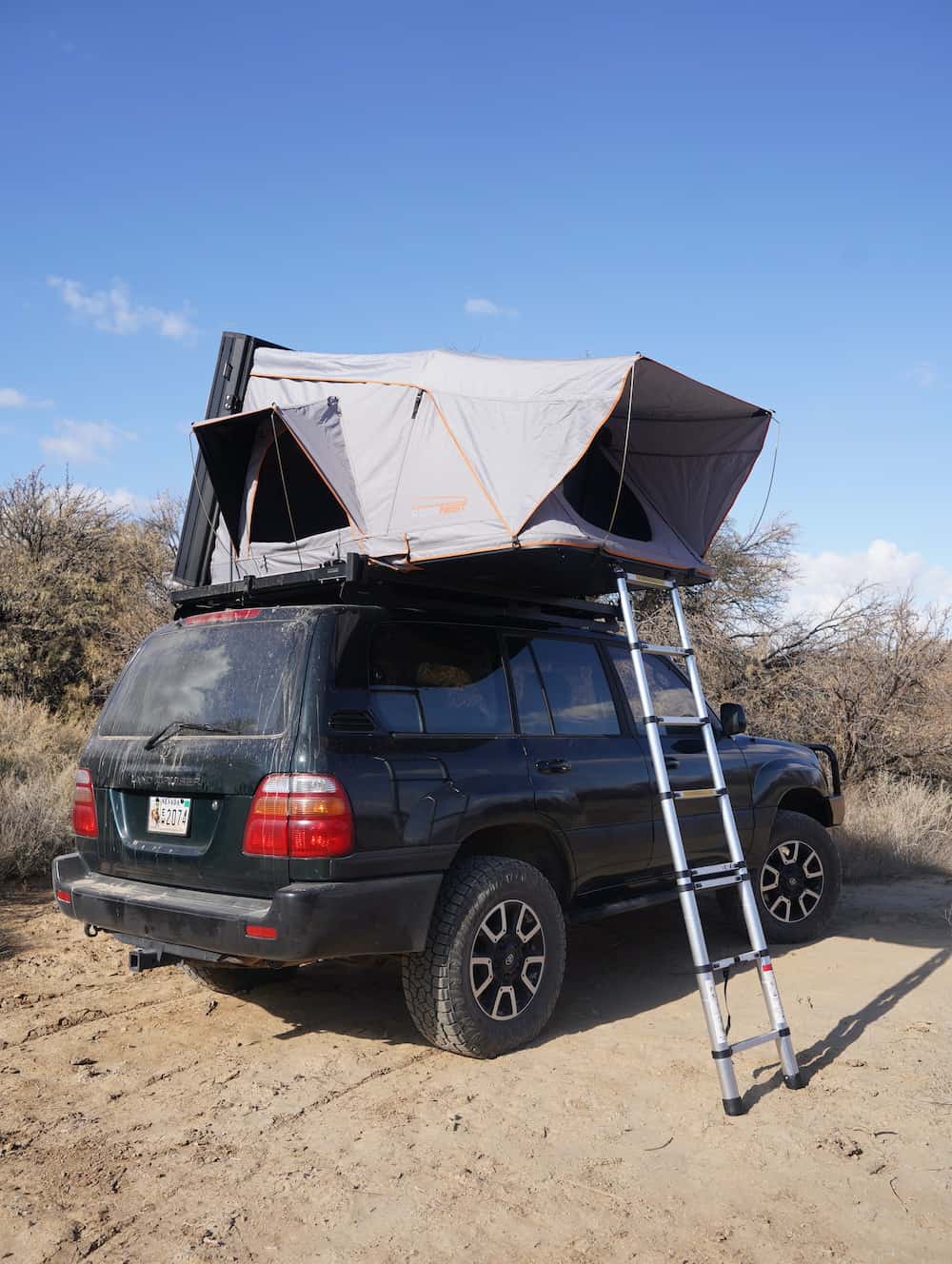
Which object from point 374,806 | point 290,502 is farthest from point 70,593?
point 374,806

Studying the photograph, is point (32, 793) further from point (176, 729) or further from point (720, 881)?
point (720, 881)

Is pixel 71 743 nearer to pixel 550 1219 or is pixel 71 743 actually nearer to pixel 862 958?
pixel 862 958

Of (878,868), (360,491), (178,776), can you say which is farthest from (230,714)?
(878,868)

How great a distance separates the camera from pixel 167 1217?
3.01 m

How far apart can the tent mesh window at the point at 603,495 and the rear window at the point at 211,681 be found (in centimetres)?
178

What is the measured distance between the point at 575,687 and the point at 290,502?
173 centimetres

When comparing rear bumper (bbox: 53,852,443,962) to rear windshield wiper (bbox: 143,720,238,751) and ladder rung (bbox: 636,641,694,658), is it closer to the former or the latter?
rear windshield wiper (bbox: 143,720,238,751)

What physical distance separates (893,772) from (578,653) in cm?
753

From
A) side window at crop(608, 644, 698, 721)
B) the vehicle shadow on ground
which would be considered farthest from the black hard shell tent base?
the vehicle shadow on ground

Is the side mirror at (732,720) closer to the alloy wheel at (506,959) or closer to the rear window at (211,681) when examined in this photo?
the alloy wheel at (506,959)

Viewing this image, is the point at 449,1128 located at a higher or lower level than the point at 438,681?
lower

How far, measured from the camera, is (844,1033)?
4691 millimetres

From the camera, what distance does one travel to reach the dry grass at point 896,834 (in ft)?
28.7

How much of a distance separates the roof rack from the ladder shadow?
233 centimetres
